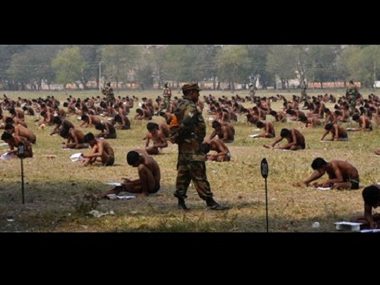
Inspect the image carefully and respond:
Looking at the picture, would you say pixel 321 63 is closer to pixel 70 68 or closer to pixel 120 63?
pixel 120 63

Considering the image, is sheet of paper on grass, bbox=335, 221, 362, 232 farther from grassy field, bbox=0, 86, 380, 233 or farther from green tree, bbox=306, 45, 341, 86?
green tree, bbox=306, 45, 341, 86

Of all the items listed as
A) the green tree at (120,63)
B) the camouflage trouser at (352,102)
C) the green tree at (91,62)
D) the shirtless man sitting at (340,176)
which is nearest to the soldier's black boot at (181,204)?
the shirtless man sitting at (340,176)

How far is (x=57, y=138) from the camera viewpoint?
63.5 feet

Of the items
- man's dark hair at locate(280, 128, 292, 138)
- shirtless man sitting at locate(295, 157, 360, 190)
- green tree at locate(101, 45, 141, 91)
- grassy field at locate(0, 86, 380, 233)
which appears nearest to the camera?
grassy field at locate(0, 86, 380, 233)

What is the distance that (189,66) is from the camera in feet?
147

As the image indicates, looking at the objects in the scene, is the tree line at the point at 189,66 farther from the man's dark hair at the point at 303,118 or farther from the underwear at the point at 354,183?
the underwear at the point at 354,183

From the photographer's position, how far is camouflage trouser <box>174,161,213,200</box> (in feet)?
32.0

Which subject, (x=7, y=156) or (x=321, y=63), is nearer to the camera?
(x=7, y=156)

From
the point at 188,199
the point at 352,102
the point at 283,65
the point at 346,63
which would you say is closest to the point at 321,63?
the point at 346,63

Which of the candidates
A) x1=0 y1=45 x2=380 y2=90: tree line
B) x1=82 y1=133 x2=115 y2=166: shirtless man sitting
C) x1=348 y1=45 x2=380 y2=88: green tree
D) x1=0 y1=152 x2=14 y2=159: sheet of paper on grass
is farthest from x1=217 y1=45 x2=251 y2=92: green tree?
x1=82 y1=133 x2=115 y2=166: shirtless man sitting

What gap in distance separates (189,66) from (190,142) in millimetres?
35487
